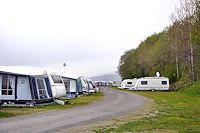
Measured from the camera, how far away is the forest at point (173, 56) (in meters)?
42.6

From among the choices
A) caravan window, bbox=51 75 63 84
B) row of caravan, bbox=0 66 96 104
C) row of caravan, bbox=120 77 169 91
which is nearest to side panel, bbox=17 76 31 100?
row of caravan, bbox=0 66 96 104

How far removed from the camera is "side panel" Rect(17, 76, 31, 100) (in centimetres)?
2764

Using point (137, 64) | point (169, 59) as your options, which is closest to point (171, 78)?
point (169, 59)

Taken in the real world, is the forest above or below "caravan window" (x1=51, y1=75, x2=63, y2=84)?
above

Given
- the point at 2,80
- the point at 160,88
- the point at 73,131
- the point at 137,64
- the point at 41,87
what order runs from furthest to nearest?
the point at 137,64
the point at 160,88
the point at 41,87
the point at 2,80
the point at 73,131

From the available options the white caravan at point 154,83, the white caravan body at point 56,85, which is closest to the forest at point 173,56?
the white caravan at point 154,83

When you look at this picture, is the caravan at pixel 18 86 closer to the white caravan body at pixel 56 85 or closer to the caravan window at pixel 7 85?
the caravan window at pixel 7 85

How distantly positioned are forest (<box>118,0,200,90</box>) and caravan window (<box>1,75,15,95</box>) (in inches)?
505

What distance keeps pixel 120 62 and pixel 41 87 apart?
79.0 meters

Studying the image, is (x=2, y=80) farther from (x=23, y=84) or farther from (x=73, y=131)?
(x=73, y=131)

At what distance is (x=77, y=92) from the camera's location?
45.9 m

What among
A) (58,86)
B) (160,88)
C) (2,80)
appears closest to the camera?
(2,80)

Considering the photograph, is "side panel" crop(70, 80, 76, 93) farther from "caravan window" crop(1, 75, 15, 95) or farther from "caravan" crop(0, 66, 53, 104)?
"caravan window" crop(1, 75, 15, 95)

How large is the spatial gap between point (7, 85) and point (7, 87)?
0.15m
